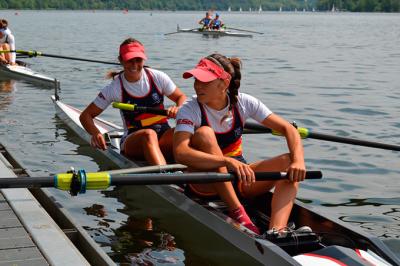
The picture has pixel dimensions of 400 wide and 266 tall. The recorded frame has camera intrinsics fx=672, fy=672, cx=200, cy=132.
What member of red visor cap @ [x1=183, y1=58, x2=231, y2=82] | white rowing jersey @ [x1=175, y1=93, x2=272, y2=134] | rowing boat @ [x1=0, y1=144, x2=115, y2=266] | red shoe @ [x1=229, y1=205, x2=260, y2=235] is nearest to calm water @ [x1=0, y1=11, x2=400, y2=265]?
red shoe @ [x1=229, y1=205, x2=260, y2=235]

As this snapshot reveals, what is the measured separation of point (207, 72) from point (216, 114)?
22.3 inches

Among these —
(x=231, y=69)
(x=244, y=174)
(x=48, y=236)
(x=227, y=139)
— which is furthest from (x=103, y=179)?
(x=231, y=69)

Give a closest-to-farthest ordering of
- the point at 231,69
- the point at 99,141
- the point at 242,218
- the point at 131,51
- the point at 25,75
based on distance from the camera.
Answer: the point at 242,218 → the point at 231,69 → the point at 131,51 → the point at 99,141 → the point at 25,75

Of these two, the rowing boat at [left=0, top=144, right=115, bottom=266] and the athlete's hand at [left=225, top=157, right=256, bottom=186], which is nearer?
the rowing boat at [left=0, top=144, right=115, bottom=266]

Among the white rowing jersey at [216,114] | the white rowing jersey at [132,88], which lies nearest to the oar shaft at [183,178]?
the white rowing jersey at [216,114]

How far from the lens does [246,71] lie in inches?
1046

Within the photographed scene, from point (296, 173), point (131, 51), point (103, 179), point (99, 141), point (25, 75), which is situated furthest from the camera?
point (25, 75)

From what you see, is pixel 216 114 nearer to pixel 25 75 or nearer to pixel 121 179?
pixel 121 179

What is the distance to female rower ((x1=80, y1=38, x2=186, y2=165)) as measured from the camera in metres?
8.30

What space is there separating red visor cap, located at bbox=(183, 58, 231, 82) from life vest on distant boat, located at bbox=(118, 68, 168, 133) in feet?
7.92

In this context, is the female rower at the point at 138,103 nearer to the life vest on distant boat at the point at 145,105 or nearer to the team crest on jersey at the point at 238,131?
the life vest on distant boat at the point at 145,105

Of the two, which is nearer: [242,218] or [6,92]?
[242,218]

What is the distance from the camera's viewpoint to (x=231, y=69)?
261 inches

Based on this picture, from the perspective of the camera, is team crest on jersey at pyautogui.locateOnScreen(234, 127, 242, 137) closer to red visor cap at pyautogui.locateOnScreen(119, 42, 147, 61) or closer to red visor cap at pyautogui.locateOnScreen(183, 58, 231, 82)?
red visor cap at pyautogui.locateOnScreen(183, 58, 231, 82)
